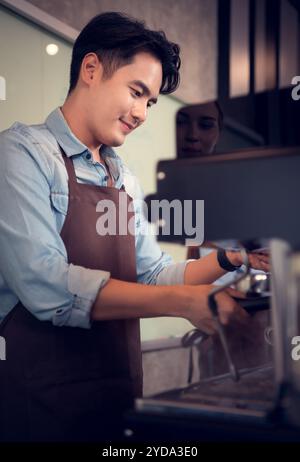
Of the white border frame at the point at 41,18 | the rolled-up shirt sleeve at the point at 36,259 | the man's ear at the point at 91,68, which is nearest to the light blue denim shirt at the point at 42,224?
the rolled-up shirt sleeve at the point at 36,259

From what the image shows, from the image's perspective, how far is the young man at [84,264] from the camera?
1118mm

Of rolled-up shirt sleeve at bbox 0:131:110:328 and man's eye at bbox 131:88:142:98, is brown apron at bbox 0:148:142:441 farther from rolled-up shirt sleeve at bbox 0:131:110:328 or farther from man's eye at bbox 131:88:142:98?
man's eye at bbox 131:88:142:98

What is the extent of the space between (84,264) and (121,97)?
0.45m

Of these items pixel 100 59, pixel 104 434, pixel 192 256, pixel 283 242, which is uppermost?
pixel 100 59

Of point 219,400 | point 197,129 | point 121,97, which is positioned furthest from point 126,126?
point 219,400

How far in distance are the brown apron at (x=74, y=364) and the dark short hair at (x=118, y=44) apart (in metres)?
0.29

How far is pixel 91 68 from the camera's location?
1.54 metres

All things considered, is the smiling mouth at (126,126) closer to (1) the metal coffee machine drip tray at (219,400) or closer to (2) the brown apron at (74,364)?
(2) the brown apron at (74,364)

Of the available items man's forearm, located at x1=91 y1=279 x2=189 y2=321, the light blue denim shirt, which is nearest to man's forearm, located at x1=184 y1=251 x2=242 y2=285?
the light blue denim shirt

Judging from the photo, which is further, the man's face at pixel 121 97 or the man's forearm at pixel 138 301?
the man's face at pixel 121 97

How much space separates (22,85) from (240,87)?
2.66 m

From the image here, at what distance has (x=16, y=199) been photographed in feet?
4.07

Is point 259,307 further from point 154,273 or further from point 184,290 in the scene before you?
point 184,290
